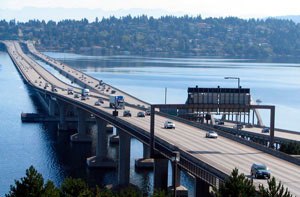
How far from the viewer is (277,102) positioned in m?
133

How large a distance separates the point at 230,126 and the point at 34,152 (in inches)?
813

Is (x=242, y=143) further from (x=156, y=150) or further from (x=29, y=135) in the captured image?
(x=29, y=135)

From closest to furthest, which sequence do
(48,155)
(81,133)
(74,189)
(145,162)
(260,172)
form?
(74,189), (260,172), (145,162), (48,155), (81,133)

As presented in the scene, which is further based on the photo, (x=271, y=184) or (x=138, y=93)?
(x=138, y=93)

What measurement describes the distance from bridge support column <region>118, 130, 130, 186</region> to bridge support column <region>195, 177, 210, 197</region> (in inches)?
664

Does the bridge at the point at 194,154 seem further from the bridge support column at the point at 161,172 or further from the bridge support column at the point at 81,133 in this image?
the bridge support column at the point at 81,133

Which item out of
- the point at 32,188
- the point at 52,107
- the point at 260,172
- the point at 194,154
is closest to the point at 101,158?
the point at 194,154

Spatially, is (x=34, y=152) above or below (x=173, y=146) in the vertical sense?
below

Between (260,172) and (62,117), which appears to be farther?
(62,117)

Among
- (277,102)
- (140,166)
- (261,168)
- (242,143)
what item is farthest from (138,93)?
(261,168)

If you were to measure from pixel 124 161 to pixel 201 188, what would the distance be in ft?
64.3

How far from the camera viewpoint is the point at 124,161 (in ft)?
194

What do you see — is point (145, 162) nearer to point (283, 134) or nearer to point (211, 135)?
point (283, 134)

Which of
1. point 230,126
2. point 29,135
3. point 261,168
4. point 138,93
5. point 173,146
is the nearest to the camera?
point 261,168
